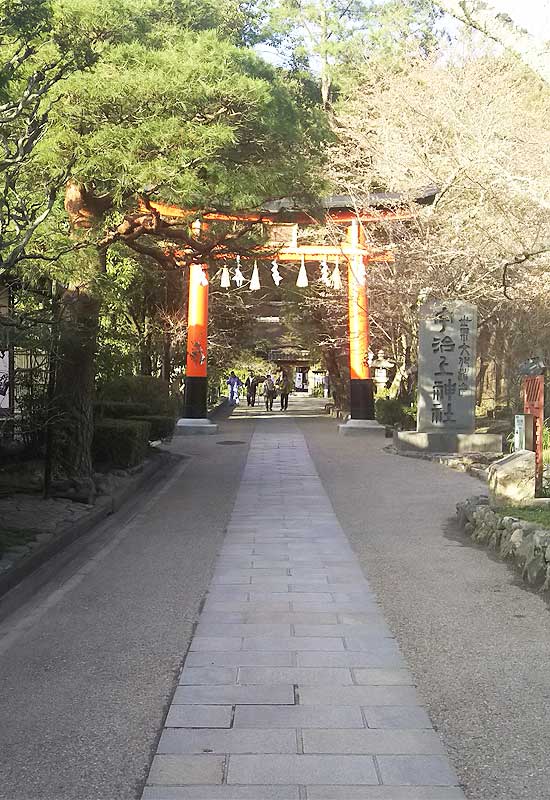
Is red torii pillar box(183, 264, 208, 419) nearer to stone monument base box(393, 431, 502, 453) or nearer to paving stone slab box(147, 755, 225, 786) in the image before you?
stone monument base box(393, 431, 502, 453)

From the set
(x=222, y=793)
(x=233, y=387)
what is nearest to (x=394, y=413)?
(x=222, y=793)

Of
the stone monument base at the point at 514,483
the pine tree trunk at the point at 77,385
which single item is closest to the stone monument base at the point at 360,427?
the pine tree trunk at the point at 77,385

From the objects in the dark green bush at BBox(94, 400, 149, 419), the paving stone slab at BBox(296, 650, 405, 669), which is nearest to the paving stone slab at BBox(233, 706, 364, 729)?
the paving stone slab at BBox(296, 650, 405, 669)

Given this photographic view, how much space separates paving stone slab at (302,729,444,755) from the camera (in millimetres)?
3400

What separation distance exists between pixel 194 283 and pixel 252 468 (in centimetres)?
872

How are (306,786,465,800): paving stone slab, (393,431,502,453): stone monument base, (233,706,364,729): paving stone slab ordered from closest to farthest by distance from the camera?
(306,786,465,800): paving stone slab, (233,706,364,729): paving stone slab, (393,431,502,453): stone monument base

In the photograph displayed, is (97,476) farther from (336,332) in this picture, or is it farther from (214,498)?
(336,332)

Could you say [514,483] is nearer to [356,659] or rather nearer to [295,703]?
[356,659]

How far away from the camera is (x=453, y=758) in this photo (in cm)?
336

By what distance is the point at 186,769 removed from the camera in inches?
128

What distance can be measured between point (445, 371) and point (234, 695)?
1477 centimetres

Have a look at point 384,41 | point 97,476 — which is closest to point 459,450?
point 97,476

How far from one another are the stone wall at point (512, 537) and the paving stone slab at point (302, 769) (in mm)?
3433

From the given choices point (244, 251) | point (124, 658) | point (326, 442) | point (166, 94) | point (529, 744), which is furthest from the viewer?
point (326, 442)
